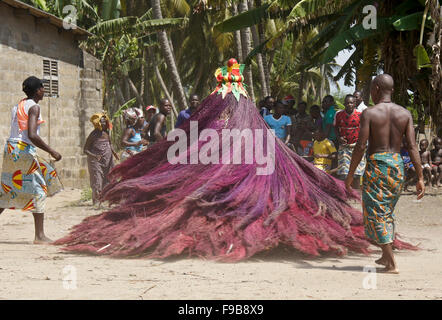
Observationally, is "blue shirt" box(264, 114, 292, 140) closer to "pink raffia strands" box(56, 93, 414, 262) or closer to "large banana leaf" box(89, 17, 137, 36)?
"pink raffia strands" box(56, 93, 414, 262)

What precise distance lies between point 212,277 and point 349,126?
16.8ft

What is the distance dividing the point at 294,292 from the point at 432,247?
2857 mm

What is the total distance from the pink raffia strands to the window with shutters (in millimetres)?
8126

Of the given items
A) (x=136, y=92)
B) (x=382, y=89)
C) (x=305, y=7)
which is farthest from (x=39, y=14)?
(x=136, y=92)

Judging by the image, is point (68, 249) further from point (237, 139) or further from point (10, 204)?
point (237, 139)

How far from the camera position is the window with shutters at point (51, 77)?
48.0 feet

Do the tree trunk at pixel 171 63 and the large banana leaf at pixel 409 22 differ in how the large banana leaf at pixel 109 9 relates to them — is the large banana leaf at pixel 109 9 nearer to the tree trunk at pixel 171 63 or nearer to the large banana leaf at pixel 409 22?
the tree trunk at pixel 171 63

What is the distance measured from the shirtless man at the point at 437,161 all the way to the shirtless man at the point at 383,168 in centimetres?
813

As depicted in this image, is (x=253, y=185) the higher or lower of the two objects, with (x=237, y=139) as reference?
lower

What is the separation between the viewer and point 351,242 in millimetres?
A: 6457

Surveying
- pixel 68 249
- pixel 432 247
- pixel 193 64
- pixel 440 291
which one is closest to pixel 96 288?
pixel 68 249

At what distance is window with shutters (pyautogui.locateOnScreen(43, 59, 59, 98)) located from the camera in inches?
575

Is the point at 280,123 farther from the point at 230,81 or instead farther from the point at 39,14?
the point at 39,14

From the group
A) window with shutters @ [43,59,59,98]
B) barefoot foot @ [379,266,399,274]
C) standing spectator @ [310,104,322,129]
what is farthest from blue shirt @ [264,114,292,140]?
window with shutters @ [43,59,59,98]
